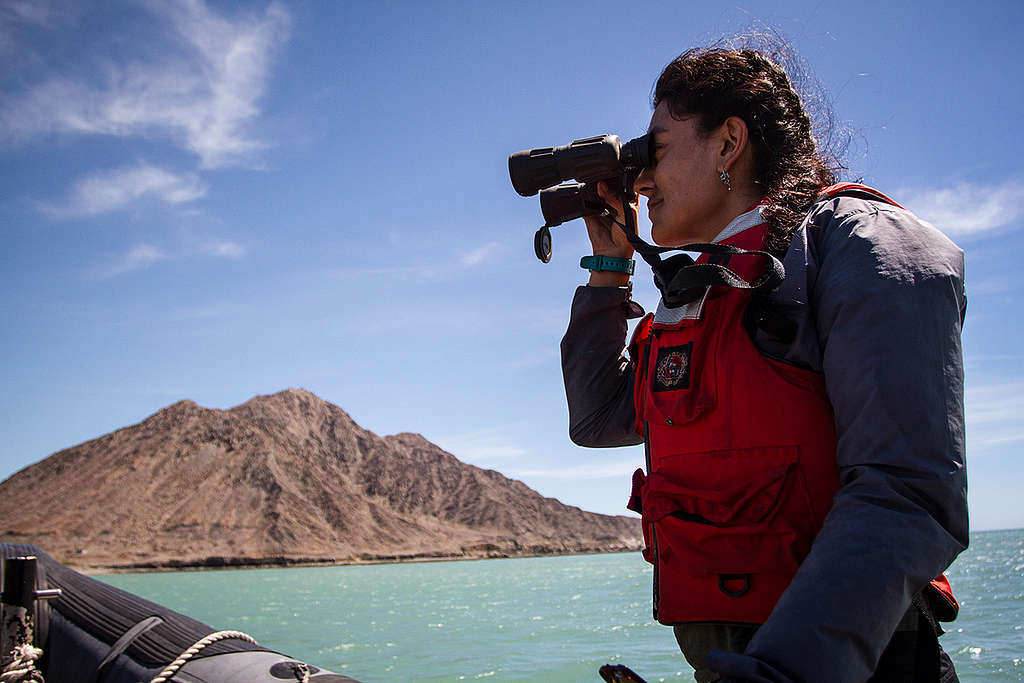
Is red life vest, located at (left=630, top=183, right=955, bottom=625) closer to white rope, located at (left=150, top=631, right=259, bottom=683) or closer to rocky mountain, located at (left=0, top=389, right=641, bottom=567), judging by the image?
white rope, located at (left=150, top=631, right=259, bottom=683)

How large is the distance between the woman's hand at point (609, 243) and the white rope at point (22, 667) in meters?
2.13

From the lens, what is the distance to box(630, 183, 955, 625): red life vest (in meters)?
1.00

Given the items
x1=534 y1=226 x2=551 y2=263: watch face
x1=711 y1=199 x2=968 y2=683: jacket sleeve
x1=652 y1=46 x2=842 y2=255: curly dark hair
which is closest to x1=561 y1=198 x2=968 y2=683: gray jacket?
x1=711 y1=199 x2=968 y2=683: jacket sleeve

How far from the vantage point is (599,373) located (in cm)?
162

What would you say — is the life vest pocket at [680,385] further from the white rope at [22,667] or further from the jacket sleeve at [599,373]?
the white rope at [22,667]

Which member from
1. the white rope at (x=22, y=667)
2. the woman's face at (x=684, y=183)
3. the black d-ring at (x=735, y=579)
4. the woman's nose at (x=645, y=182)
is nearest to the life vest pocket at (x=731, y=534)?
the black d-ring at (x=735, y=579)

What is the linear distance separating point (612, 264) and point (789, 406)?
723 mm

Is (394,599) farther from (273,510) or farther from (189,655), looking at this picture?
(273,510)

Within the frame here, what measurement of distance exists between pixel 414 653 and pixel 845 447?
11813 mm

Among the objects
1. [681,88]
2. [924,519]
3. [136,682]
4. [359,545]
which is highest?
[681,88]

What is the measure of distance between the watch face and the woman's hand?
131 mm

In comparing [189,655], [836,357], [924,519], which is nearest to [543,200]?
[836,357]

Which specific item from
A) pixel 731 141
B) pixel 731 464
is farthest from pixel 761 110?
pixel 731 464

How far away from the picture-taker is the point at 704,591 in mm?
1045
